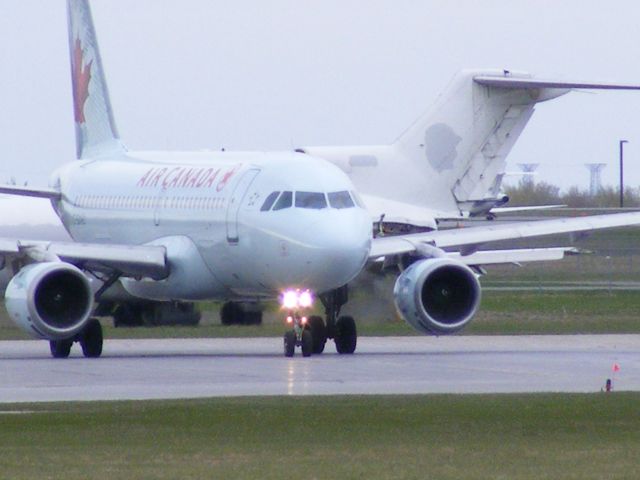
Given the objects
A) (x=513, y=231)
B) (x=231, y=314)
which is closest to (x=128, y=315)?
(x=231, y=314)

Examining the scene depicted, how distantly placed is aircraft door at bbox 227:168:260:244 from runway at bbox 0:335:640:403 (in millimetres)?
2090

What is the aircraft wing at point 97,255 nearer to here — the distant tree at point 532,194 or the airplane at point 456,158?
the airplane at point 456,158

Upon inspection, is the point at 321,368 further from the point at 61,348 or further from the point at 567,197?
the point at 567,197

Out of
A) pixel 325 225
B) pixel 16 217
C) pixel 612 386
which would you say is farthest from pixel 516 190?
pixel 612 386

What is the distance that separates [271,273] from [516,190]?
265 ft

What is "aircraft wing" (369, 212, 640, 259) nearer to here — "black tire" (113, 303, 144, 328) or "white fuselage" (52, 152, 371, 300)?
"white fuselage" (52, 152, 371, 300)

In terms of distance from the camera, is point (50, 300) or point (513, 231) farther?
point (513, 231)

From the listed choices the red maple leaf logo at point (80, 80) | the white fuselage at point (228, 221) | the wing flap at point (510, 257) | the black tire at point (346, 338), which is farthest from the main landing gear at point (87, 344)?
the red maple leaf logo at point (80, 80)

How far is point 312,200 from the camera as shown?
34.0m

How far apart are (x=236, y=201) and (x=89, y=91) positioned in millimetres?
10798

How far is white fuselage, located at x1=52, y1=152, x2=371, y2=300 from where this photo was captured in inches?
1315

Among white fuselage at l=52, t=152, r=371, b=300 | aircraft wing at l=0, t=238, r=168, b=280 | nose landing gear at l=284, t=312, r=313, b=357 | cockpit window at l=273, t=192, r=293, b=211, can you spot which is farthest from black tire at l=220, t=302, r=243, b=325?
nose landing gear at l=284, t=312, r=313, b=357

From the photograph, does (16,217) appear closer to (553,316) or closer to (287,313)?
(553,316)

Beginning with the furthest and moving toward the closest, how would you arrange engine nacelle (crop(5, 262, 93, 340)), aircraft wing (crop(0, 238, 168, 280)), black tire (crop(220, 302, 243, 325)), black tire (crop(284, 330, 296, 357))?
black tire (crop(220, 302, 243, 325)) → aircraft wing (crop(0, 238, 168, 280)) → black tire (crop(284, 330, 296, 357)) → engine nacelle (crop(5, 262, 93, 340))
